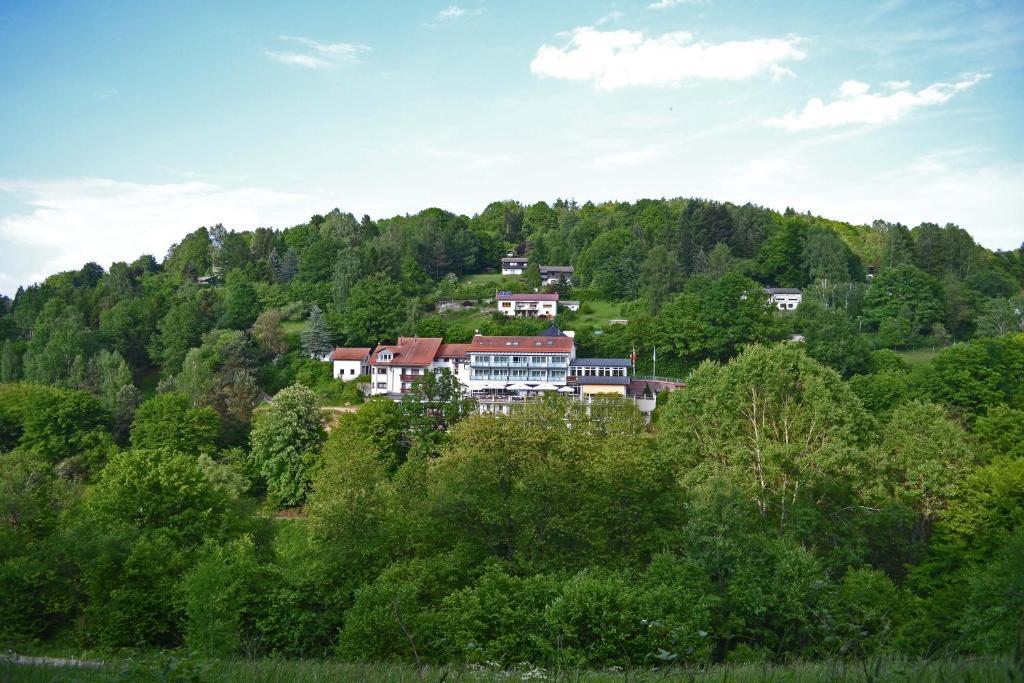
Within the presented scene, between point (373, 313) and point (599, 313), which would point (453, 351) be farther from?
point (599, 313)

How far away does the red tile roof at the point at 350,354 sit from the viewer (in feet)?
150

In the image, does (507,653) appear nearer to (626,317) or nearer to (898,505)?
(898,505)

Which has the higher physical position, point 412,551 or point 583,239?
point 583,239

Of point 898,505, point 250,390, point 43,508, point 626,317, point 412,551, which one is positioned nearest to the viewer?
point 412,551

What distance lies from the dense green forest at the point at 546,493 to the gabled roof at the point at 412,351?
2422 mm

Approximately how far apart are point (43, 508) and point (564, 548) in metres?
Result: 15.4

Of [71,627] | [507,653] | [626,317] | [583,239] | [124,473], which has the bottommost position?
[71,627]

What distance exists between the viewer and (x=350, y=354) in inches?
1812

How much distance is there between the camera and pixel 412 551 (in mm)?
16672

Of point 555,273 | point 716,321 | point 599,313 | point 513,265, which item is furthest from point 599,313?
point 513,265

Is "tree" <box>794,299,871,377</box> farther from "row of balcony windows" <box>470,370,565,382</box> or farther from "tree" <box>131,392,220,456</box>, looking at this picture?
"tree" <box>131,392,220,456</box>

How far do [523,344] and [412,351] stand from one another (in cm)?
689

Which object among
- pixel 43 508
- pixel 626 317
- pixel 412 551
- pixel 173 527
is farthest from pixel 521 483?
pixel 626 317

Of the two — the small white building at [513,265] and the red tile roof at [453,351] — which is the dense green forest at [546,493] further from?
the small white building at [513,265]
